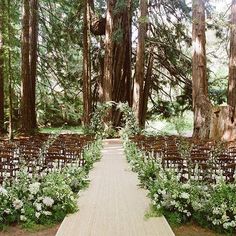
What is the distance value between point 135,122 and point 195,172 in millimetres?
12759

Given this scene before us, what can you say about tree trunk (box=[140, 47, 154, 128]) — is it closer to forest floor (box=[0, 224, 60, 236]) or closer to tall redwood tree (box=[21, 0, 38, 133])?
tall redwood tree (box=[21, 0, 38, 133])

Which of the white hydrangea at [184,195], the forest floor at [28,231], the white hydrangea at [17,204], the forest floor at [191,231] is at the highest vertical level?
the white hydrangea at [184,195]

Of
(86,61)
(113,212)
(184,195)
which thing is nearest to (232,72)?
(86,61)

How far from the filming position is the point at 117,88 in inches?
973

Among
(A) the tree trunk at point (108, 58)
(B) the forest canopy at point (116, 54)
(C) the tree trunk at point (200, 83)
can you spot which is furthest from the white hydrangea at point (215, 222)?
(A) the tree trunk at point (108, 58)

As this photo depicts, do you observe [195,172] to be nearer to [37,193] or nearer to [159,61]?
[37,193]

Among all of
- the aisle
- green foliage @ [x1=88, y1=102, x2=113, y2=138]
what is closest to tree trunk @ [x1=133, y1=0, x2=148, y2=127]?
green foliage @ [x1=88, y1=102, x2=113, y2=138]

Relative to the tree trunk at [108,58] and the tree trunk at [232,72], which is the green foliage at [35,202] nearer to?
the tree trunk at [232,72]

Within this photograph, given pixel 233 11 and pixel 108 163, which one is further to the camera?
pixel 233 11

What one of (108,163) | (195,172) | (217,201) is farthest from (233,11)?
(217,201)

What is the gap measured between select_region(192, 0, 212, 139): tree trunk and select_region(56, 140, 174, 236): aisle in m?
7.47

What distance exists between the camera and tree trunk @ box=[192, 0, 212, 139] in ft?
56.1

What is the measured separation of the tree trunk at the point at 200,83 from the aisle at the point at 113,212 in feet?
24.5

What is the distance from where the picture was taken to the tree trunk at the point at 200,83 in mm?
17094
